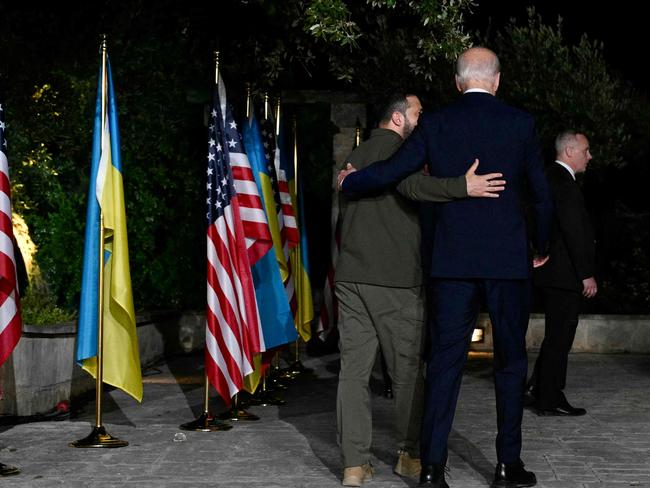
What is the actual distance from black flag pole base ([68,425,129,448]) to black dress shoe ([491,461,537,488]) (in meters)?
2.61

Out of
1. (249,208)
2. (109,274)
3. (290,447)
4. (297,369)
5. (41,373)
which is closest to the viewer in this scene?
(290,447)

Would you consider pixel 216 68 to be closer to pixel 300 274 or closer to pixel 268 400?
pixel 268 400

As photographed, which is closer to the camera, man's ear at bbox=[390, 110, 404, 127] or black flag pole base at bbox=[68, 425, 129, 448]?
man's ear at bbox=[390, 110, 404, 127]

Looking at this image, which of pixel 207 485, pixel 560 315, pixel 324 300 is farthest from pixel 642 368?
pixel 207 485

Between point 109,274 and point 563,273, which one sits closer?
point 109,274

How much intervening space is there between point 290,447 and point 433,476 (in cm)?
170

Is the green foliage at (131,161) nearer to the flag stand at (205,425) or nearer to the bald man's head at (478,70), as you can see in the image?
the flag stand at (205,425)

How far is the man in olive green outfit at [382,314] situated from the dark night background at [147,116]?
6150mm

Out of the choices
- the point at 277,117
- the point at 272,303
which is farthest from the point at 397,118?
the point at 277,117

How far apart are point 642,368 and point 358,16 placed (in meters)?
5.45

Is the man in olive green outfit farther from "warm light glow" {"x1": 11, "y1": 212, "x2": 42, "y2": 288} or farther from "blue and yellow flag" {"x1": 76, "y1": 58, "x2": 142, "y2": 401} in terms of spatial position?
"warm light glow" {"x1": 11, "y1": 212, "x2": 42, "y2": 288}

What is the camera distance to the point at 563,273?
967 cm

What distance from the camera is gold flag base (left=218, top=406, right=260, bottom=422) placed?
31.0 feet

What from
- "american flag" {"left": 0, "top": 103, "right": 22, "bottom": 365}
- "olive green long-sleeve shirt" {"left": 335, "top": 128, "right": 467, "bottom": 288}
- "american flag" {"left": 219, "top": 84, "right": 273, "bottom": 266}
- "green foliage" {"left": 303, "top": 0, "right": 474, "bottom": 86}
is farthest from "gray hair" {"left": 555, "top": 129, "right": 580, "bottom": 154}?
"american flag" {"left": 0, "top": 103, "right": 22, "bottom": 365}
